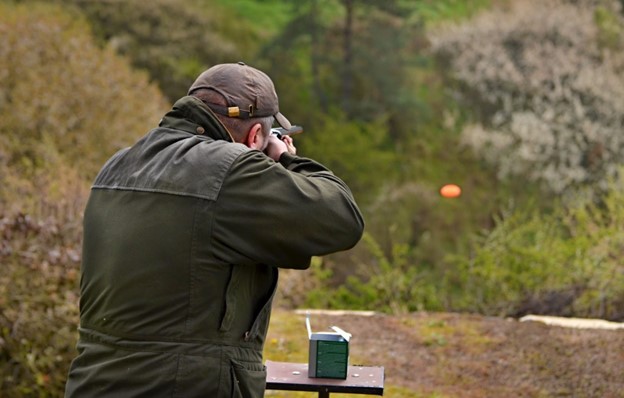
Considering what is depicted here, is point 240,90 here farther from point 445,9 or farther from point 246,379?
point 445,9

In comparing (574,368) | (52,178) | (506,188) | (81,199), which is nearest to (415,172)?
(506,188)

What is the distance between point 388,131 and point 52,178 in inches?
597

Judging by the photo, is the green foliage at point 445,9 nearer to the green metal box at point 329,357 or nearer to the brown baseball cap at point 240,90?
the green metal box at point 329,357

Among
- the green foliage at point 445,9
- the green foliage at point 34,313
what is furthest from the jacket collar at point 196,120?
the green foliage at point 445,9

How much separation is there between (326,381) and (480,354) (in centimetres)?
311

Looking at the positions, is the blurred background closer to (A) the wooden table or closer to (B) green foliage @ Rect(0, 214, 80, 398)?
(B) green foliage @ Rect(0, 214, 80, 398)

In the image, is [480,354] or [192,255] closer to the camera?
[192,255]

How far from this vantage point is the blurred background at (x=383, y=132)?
27.8ft

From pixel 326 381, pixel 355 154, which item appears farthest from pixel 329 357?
pixel 355 154

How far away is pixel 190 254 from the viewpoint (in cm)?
285

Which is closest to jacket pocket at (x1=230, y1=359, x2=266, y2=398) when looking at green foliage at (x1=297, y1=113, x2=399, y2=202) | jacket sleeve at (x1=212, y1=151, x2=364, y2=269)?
jacket sleeve at (x1=212, y1=151, x2=364, y2=269)

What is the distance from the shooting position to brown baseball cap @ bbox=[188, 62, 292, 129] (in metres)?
3.05

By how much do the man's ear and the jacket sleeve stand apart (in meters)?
0.21

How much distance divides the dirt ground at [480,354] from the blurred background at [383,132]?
1.43m
